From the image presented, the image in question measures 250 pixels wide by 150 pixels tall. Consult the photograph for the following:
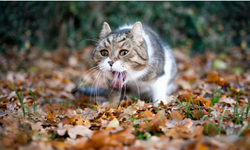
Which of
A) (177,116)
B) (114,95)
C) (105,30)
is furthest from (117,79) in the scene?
(177,116)

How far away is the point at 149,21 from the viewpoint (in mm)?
6320

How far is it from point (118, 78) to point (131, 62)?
0.88ft

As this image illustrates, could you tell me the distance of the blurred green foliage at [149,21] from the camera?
5.36m

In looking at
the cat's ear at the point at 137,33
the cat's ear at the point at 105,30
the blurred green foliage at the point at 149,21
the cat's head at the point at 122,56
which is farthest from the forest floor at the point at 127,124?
the blurred green foliage at the point at 149,21

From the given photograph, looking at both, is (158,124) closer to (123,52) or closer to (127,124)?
(127,124)

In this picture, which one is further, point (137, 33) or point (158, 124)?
point (137, 33)

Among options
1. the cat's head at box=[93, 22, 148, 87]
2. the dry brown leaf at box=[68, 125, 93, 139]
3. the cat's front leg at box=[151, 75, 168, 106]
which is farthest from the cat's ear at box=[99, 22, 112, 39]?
the dry brown leaf at box=[68, 125, 93, 139]

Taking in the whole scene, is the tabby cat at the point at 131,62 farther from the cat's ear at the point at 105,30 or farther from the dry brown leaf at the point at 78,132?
the dry brown leaf at the point at 78,132

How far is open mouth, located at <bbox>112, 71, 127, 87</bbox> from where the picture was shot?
2387 millimetres

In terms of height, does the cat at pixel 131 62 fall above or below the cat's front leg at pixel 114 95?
above

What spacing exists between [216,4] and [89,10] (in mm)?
4043

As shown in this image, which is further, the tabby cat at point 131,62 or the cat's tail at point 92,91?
the cat's tail at point 92,91

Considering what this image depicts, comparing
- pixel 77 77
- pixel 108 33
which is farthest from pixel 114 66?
pixel 77 77

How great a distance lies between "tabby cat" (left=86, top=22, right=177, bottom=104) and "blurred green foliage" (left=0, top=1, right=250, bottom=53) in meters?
3.04
